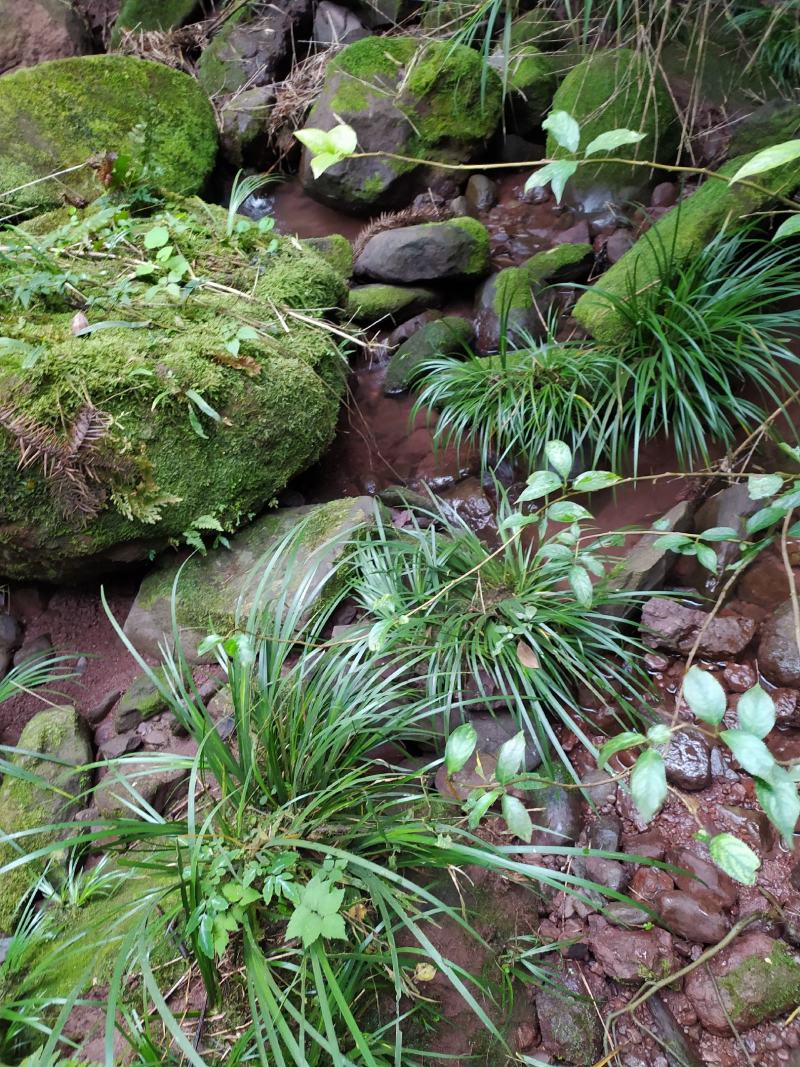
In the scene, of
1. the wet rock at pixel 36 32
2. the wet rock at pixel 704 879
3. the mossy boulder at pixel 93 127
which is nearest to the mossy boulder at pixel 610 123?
the mossy boulder at pixel 93 127

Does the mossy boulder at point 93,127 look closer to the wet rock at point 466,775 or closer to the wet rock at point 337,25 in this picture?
the wet rock at point 337,25

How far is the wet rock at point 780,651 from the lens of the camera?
1.80 metres

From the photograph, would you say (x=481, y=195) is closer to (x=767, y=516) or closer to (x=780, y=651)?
(x=780, y=651)

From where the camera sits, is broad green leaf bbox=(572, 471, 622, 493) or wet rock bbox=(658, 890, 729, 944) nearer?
broad green leaf bbox=(572, 471, 622, 493)

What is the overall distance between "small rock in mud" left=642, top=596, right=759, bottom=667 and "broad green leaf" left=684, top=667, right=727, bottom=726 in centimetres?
117

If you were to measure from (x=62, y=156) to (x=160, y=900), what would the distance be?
3.78 m

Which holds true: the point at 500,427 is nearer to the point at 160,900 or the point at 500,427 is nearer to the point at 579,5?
the point at 579,5

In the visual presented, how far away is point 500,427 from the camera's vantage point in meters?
2.57

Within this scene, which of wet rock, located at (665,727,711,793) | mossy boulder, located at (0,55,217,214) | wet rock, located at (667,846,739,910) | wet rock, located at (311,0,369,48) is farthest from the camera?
wet rock, located at (311,0,369,48)

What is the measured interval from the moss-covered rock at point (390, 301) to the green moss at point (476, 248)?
0.24 meters

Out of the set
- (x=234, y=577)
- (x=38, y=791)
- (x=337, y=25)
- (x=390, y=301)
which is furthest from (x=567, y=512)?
(x=337, y=25)

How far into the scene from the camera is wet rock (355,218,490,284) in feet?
11.5

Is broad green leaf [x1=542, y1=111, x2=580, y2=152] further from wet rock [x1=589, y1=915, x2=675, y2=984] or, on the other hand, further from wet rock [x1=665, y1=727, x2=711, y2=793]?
wet rock [x1=589, y1=915, x2=675, y2=984]

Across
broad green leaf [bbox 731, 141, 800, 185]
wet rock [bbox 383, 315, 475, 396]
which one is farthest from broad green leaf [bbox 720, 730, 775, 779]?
wet rock [bbox 383, 315, 475, 396]
